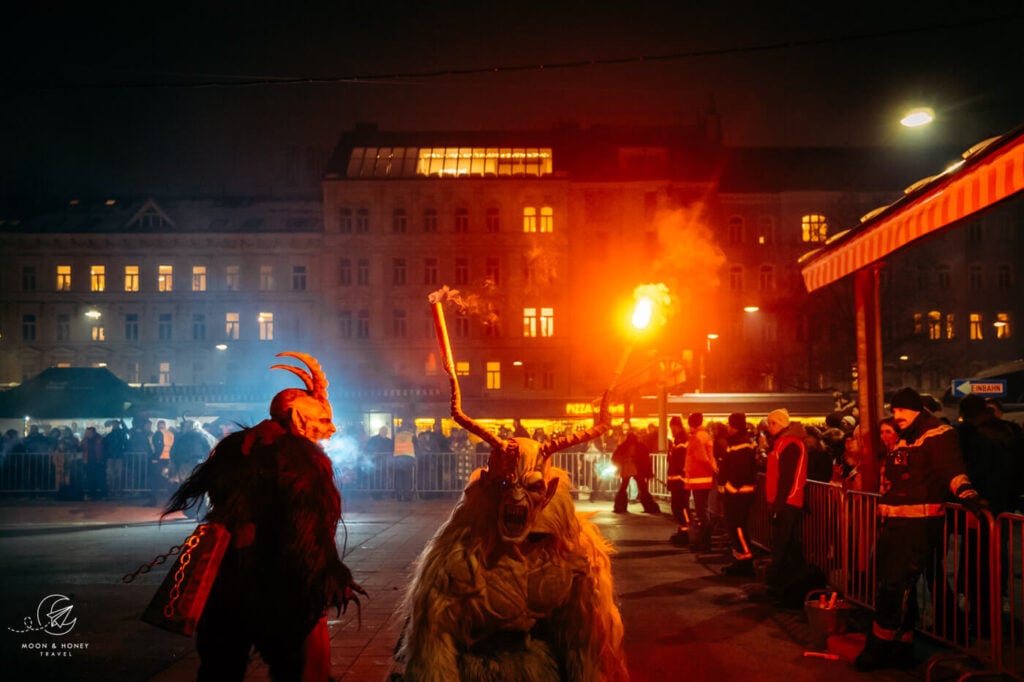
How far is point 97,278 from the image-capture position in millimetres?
53156

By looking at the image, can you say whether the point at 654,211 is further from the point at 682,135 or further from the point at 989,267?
the point at 989,267

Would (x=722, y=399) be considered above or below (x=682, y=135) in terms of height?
below

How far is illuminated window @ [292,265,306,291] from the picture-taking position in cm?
5294

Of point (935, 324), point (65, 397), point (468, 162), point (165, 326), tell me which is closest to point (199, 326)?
point (165, 326)

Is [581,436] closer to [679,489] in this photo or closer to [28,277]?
[679,489]

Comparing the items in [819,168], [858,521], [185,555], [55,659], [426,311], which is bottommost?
[55,659]

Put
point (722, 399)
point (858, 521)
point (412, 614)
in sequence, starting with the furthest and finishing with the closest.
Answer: point (722, 399) → point (858, 521) → point (412, 614)

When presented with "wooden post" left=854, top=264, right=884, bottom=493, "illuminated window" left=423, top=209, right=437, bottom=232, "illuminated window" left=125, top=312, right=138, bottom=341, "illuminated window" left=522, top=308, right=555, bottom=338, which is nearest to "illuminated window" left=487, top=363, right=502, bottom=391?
"illuminated window" left=522, top=308, right=555, bottom=338

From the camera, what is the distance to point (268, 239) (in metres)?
52.8

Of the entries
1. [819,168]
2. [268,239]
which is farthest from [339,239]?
[819,168]

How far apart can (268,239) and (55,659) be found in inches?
1892

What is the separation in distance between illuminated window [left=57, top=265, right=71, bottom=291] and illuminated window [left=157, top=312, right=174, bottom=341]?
5871mm

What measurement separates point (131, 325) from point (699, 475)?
1871 inches

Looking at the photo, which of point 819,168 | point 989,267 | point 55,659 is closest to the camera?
point 55,659
